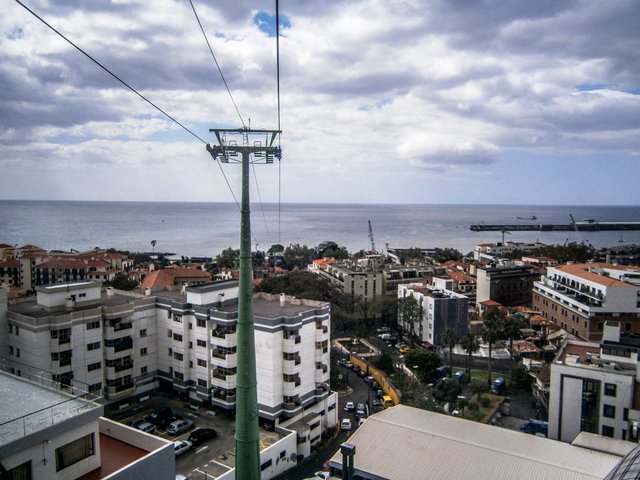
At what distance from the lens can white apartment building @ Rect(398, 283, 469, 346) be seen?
81.3 ft

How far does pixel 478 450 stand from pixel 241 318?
27.4ft

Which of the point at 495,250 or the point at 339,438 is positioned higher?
the point at 495,250

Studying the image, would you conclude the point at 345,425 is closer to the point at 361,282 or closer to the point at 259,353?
the point at 259,353

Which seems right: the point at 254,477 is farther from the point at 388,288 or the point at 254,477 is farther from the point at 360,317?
the point at 388,288

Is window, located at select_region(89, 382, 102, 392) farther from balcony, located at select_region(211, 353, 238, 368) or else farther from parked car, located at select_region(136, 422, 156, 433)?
balcony, located at select_region(211, 353, 238, 368)

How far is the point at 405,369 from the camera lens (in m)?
20.9

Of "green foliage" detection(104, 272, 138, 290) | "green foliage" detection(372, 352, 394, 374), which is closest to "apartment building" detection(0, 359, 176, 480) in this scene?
"green foliage" detection(372, 352, 394, 374)

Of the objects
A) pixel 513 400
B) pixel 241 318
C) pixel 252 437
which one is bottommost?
pixel 513 400

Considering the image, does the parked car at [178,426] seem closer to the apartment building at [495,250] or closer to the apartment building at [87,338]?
the apartment building at [87,338]

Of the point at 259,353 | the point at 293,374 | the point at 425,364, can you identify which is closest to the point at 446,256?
the point at 425,364

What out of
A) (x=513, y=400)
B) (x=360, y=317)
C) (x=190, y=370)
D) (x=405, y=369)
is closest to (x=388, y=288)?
(x=360, y=317)

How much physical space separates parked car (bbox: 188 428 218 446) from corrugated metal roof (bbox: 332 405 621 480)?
3.58 metres

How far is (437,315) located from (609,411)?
40.7ft

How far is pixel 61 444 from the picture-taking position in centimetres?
542
